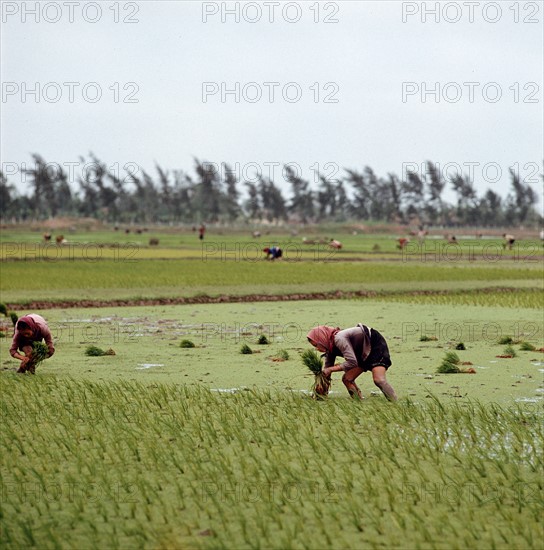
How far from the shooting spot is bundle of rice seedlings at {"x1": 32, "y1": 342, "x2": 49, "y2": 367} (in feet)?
45.4

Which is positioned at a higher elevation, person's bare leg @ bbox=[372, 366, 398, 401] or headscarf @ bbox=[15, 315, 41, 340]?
headscarf @ bbox=[15, 315, 41, 340]

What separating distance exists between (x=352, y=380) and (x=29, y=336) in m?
4.90

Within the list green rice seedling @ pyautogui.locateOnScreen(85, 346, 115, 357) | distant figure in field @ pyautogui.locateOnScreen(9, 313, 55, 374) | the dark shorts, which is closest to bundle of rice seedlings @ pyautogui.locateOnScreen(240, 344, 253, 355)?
green rice seedling @ pyautogui.locateOnScreen(85, 346, 115, 357)

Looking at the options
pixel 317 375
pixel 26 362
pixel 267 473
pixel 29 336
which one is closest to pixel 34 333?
pixel 29 336

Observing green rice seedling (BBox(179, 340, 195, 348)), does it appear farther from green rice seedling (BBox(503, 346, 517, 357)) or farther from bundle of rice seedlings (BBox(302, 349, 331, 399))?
bundle of rice seedlings (BBox(302, 349, 331, 399))

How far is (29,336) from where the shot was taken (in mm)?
14023

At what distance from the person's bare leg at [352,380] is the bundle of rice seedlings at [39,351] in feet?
14.8

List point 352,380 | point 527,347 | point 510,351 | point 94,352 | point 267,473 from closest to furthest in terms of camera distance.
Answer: point 267,473
point 352,380
point 510,351
point 94,352
point 527,347

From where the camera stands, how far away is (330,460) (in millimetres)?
8938

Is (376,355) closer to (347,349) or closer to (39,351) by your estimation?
(347,349)

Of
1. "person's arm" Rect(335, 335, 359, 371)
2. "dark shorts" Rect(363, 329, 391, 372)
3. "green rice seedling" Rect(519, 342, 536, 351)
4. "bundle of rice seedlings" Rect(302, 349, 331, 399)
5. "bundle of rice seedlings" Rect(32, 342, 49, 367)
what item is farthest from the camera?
"green rice seedling" Rect(519, 342, 536, 351)

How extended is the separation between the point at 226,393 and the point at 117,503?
15.8 feet

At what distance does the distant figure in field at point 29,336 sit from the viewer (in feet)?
45.7

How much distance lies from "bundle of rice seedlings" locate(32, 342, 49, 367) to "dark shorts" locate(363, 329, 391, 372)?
484 cm
